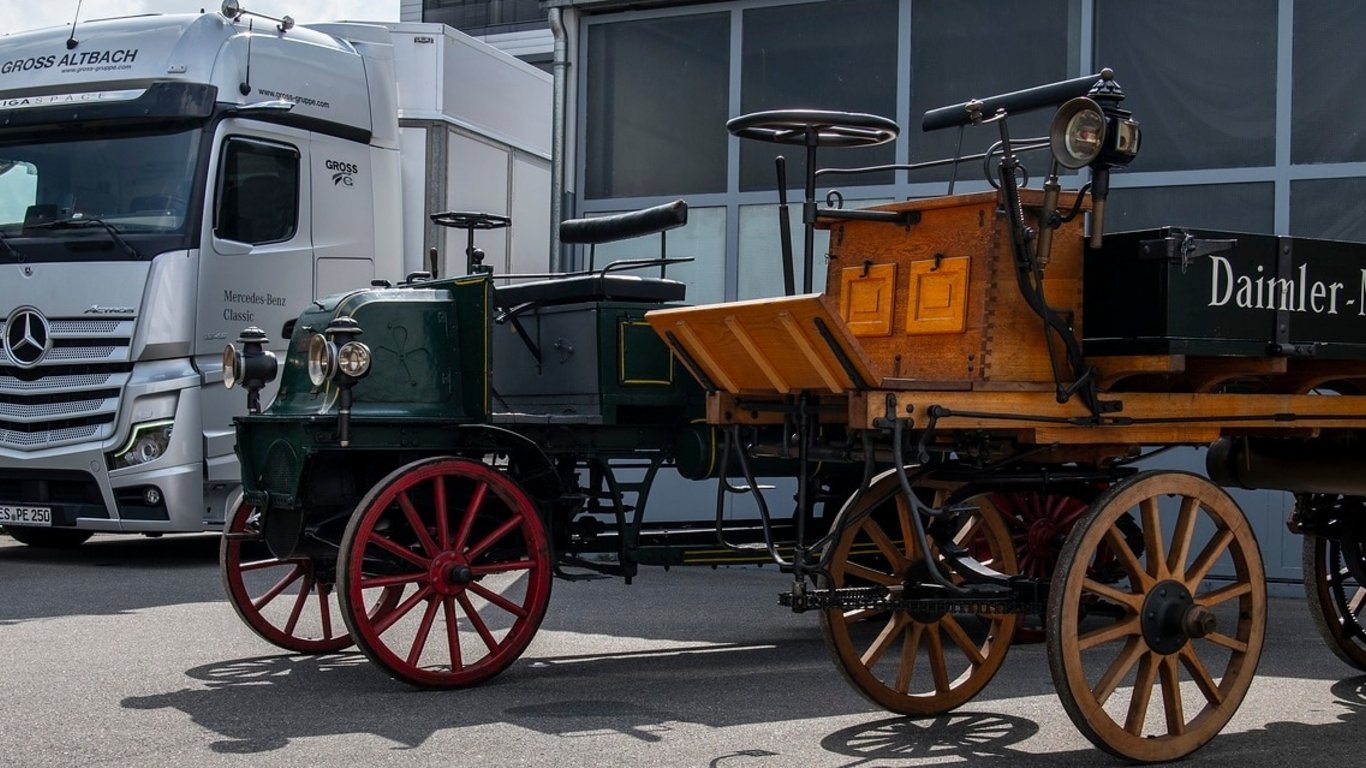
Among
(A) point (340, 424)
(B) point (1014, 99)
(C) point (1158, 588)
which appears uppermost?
(B) point (1014, 99)

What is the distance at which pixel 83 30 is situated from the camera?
1189 cm

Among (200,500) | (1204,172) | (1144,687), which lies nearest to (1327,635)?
(1144,687)

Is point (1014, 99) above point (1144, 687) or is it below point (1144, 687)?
above

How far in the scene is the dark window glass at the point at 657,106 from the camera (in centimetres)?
1336

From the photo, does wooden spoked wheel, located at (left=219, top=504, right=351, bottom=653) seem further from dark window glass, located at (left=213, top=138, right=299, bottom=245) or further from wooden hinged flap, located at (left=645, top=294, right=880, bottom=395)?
dark window glass, located at (left=213, top=138, right=299, bottom=245)

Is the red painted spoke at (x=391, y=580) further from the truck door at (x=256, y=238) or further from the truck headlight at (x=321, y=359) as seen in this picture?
the truck door at (x=256, y=238)

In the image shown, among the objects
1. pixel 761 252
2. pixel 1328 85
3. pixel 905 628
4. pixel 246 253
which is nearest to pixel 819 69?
pixel 761 252

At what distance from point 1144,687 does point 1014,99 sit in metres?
1.93

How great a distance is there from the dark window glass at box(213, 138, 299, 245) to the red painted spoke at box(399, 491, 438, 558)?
493cm

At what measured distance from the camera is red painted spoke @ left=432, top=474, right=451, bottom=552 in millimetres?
7008

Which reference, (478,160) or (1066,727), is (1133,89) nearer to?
(478,160)

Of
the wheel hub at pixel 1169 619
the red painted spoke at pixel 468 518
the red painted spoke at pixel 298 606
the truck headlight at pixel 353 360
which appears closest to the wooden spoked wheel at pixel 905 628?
the wheel hub at pixel 1169 619

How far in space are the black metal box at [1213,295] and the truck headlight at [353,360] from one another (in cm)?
284

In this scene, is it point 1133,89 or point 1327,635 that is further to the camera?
point 1133,89
